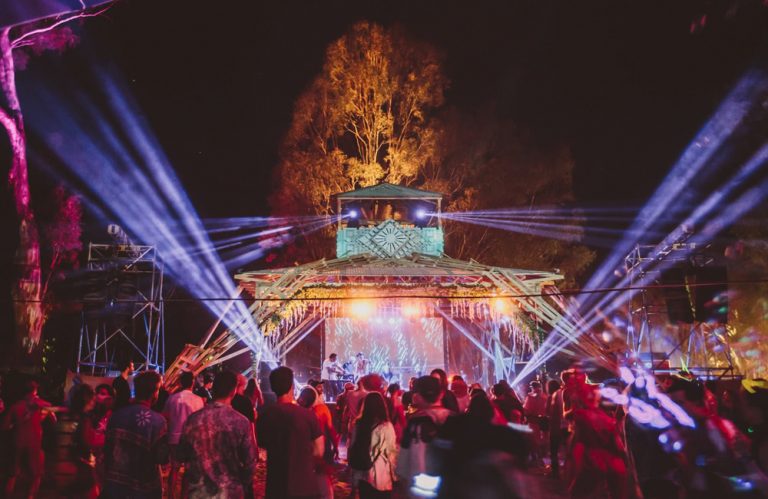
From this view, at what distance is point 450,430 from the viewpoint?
3.94m

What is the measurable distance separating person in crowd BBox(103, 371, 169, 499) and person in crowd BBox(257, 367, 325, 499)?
2.66 feet

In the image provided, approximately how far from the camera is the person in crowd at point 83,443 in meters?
5.88

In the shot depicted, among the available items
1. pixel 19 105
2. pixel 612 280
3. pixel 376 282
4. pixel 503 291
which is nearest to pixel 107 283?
pixel 376 282

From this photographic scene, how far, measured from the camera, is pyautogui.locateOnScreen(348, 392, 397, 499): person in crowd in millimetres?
5531

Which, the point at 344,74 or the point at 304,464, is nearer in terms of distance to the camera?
the point at 304,464

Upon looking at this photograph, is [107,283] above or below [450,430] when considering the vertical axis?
above

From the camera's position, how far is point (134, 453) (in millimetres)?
4910

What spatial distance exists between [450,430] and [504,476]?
0.48 m

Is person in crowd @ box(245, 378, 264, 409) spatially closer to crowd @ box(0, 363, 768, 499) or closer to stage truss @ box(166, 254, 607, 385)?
crowd @ box(0, 363, 768, 499)

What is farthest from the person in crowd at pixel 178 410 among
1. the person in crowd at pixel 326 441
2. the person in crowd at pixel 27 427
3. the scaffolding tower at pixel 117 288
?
the scaffolding tower at pixel 117 288

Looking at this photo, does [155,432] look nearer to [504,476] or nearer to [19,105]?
[504,476]

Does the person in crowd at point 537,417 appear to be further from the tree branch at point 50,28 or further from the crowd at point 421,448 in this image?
the tree branch at point 50,28

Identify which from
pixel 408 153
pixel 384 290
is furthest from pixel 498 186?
pixel 384 290

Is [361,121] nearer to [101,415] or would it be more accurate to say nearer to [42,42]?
[42,42]
